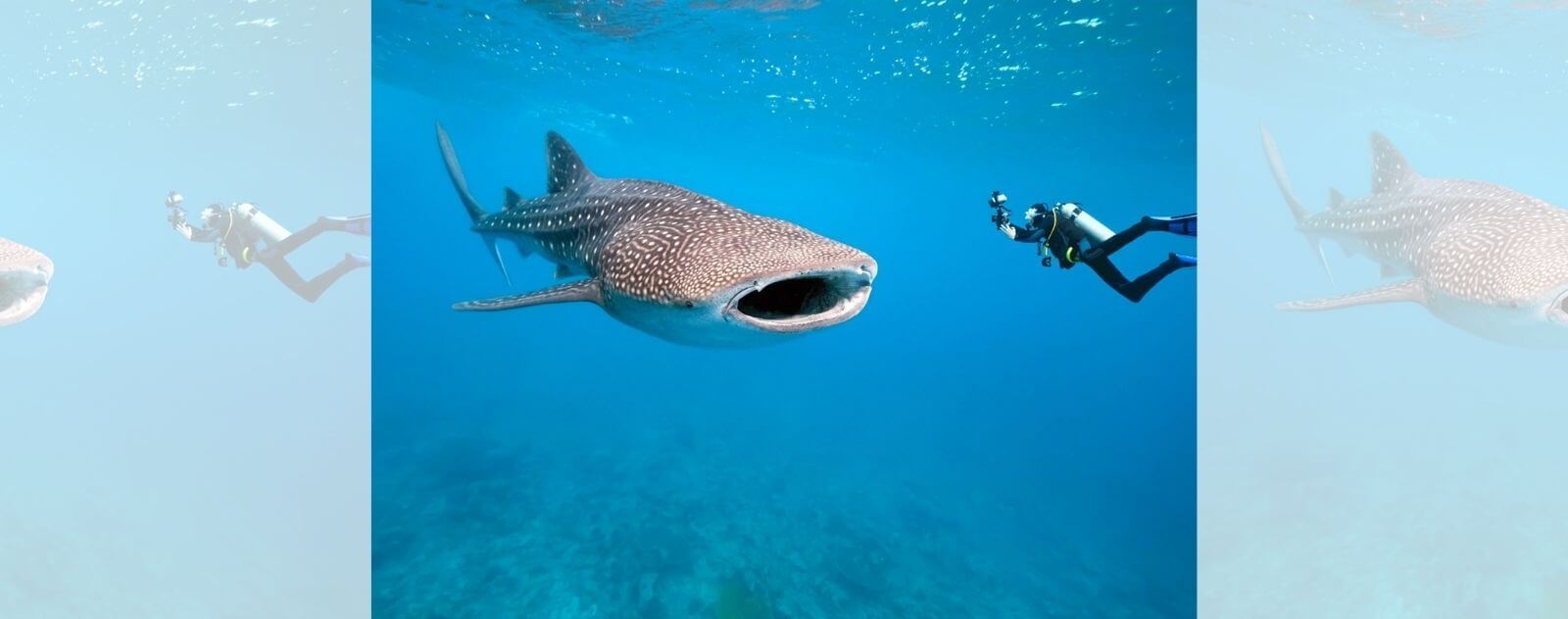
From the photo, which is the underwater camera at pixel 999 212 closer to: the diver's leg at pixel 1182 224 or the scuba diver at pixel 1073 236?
the scuba diver at pixel 1073 236

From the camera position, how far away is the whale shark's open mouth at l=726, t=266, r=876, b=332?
2678 mm

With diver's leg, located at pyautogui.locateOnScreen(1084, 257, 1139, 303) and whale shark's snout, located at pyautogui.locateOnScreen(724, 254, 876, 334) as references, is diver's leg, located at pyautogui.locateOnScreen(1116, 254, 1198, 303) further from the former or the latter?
whale shark's snout, located at pyautogui.locateOnScreen(724, 254, 876, 334)

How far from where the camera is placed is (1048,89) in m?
17.5

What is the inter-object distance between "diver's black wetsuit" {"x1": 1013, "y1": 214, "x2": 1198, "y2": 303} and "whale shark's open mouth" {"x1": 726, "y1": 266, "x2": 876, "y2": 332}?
4321 mm
